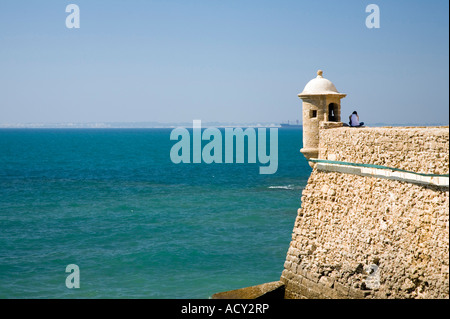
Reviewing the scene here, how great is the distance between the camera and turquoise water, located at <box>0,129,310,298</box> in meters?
21.4

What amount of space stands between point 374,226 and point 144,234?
60.9ft

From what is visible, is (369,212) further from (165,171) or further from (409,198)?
(165,171)

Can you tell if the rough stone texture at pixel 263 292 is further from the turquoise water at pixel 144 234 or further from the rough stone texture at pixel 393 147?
the turquoise water at pixel 144 234

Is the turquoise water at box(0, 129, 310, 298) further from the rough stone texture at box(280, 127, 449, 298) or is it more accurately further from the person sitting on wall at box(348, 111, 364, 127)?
the person sitting on wall at box(348, 111, 364, 127)

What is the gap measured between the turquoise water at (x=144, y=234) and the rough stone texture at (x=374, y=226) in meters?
6.48

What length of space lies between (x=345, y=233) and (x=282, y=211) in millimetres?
20099

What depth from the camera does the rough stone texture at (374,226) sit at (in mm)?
11328

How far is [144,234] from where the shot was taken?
96.7 ft

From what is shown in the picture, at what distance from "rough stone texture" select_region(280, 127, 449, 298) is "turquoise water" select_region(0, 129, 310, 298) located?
648 centimetres

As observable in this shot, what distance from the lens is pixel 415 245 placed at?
460 inches

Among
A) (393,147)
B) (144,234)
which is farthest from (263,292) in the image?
(144,234)

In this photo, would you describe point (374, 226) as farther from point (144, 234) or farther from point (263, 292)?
point (144, 234)

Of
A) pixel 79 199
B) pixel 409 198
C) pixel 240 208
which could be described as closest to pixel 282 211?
pixel 240 208

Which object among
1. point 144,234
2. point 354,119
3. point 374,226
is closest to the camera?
point 374,226
